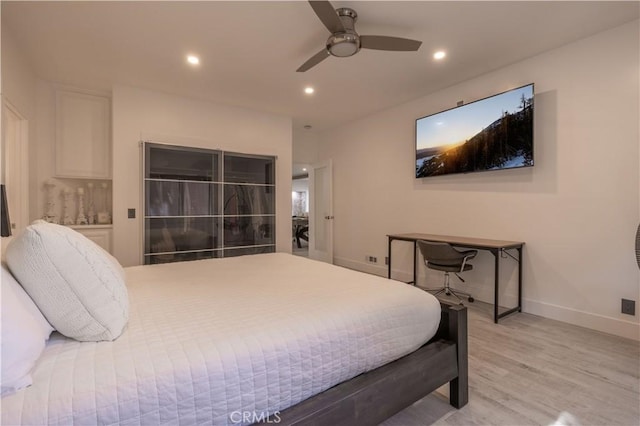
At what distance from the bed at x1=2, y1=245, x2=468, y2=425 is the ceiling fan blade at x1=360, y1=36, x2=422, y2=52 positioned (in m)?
1.77

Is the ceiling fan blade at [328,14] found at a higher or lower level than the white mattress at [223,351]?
higher

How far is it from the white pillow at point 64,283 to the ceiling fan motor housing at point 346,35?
6.88 feet

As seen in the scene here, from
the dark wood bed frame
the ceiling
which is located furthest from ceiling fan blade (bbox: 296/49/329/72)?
the dark wood bed frame

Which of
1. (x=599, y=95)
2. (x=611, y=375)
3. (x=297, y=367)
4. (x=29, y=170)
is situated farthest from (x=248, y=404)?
(x=29, y=170)

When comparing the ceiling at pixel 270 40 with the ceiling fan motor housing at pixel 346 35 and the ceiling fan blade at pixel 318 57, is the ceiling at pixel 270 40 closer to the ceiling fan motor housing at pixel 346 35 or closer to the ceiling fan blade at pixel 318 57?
the ceiling fan motor housing at pixel 346 35

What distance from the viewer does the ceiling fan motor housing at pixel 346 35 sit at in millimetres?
2223

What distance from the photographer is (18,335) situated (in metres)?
0.85

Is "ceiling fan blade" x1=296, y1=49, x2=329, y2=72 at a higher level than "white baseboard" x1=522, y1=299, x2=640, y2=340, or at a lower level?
higher

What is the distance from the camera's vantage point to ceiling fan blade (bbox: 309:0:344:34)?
73.4 inches

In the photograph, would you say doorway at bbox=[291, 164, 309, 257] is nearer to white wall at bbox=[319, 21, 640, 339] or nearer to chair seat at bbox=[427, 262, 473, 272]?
white wall at bbox=[319, 21, 640, 339]

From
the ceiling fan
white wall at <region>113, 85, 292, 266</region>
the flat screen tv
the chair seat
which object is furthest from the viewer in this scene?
white wall at <region>113, 85, 292, 266</region>

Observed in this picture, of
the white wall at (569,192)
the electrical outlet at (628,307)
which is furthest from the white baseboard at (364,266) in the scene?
the electrical outlet at (628,307)

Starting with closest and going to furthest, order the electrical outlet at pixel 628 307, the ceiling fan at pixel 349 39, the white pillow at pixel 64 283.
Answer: the white pillow at pixel 64 283 < the ceiling fan at pixel 349 39 < the electrical outlet at pixel 628 307

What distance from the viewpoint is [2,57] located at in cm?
240
